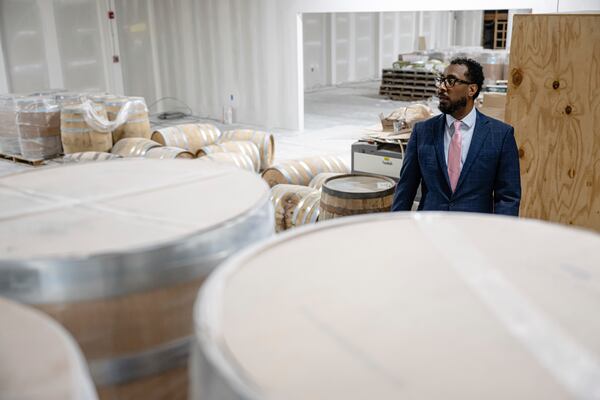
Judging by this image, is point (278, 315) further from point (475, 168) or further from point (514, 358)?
point (475, 168)

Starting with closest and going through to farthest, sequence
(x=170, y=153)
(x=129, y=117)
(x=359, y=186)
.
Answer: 1. (x=359, y=186)
2. (x=170, y=153)
3. (x=129, y=117)

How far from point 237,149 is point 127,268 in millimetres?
7563

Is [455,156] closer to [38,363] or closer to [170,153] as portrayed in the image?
[38,363]

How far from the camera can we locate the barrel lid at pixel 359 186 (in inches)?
193

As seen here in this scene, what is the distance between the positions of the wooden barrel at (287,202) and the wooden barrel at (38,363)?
16.0 ft

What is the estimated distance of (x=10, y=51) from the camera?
1469 centimetres

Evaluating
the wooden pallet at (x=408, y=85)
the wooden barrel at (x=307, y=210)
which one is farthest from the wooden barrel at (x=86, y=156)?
the wooden pallet at (x=408, y=85)

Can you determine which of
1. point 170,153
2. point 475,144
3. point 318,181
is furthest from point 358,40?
point 475,144

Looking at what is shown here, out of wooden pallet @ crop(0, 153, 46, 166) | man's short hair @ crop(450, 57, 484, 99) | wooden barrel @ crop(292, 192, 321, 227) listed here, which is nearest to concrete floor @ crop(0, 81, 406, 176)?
wooden pallet @ crop(0, 153, 46, 166)

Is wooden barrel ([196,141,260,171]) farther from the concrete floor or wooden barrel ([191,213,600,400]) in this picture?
wooden barrel ([191,213,600,400])

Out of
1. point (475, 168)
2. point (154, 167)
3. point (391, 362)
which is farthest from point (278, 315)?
point (475, 168)

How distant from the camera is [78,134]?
9.51m

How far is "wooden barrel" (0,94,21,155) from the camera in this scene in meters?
10.5

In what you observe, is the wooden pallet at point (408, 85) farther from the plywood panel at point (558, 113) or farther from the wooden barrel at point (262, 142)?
the plywood panel at point (558, 113)
